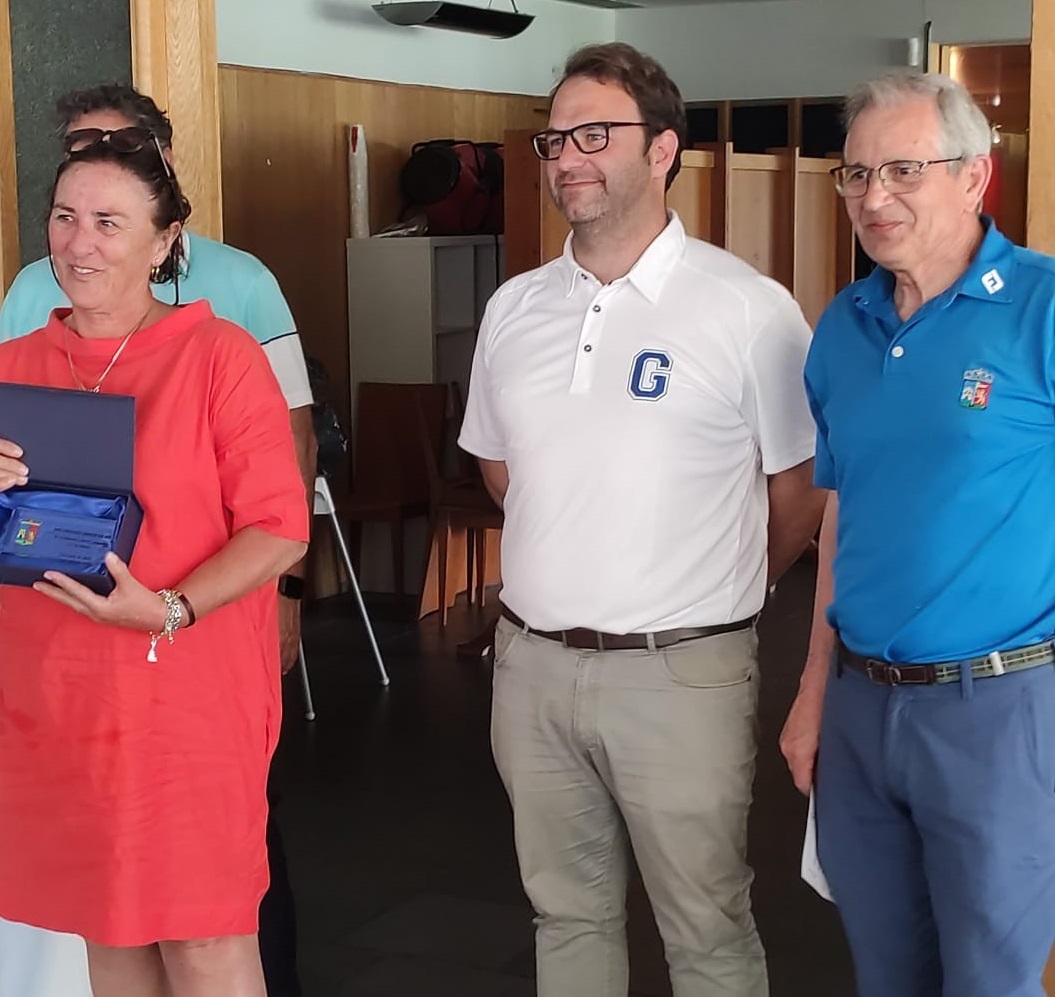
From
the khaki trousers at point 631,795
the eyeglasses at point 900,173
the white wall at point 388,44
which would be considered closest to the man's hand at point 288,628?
the khaki trousers at point 631,795

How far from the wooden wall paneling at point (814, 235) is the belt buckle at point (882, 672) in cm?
593

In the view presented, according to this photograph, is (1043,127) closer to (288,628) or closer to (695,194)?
(288,628)

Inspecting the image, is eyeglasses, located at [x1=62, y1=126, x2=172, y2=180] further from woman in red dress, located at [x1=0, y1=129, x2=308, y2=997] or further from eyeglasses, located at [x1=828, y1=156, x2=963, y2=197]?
eyeglasses, located at [x1=828, y1=156, x2=963, y2=197]

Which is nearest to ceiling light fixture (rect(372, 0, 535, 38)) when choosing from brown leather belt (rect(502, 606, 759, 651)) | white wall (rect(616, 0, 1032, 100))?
white wall (rect(616, 0, 1032, 100))

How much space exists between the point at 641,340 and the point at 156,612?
804 millimetres

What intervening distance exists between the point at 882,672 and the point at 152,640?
986 mm

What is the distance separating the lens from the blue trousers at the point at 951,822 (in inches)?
78.3

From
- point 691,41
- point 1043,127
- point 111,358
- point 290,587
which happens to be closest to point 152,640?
point 111,358

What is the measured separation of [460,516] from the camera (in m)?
7.02

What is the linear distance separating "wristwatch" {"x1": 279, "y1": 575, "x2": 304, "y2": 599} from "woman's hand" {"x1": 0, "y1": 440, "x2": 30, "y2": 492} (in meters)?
0.91

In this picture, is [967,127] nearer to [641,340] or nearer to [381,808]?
[641,340]

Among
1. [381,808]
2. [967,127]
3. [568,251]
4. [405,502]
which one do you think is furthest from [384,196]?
[967,127]

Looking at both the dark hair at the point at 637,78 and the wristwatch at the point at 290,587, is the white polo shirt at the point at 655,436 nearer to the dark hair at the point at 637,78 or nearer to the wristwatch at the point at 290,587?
the dark hair at the point at 637,78

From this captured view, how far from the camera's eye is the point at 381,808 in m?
4.74
